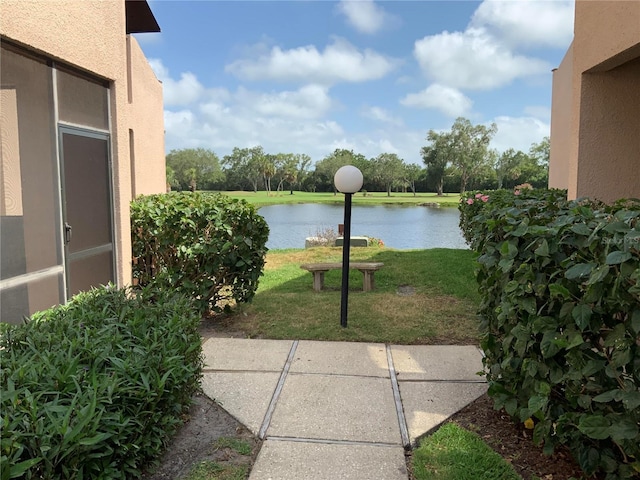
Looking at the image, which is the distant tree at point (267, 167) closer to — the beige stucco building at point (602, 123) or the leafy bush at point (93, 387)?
the beige stucco building at point (602, 123)

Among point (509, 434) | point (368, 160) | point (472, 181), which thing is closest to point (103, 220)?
point (509, 434)

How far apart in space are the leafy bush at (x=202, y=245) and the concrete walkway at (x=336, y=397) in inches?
30.0

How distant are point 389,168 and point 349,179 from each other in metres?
49.8

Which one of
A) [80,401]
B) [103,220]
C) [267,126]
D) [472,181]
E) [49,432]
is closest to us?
[49,432]

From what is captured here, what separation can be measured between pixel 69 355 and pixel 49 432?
17.7 inches

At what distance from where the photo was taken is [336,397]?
9.92ft

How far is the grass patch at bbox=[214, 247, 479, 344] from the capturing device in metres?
4.44

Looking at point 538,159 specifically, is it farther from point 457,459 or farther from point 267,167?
point 457,459

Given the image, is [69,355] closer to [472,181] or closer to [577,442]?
[577,442]

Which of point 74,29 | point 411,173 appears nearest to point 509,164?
point 411,173

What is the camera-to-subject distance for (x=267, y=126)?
61.5 meters

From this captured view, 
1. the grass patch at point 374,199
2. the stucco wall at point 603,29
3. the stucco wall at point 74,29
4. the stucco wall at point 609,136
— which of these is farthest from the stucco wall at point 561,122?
the grass patch at point 374,199

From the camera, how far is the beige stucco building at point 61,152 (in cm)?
333

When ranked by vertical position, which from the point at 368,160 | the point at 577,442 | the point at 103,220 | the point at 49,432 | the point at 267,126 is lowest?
the point at 577,442
